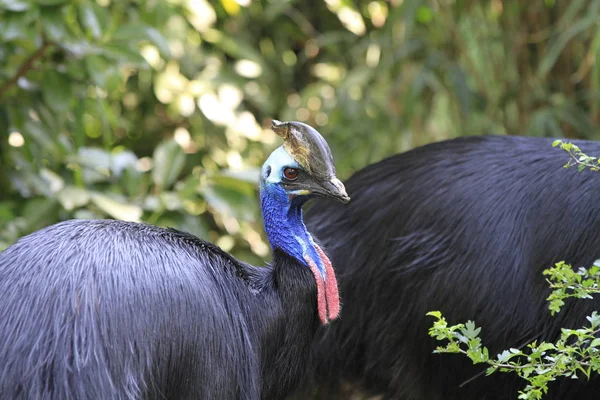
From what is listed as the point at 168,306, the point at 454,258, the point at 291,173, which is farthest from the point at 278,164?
the point at 454,258

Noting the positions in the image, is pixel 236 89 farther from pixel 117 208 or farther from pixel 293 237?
pixel 293 237

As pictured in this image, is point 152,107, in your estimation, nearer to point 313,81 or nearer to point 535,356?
point 313,81

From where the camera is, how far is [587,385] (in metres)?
2.57

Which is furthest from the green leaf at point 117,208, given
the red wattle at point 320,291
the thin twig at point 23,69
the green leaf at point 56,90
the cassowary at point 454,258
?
the red wattle at point 320,291

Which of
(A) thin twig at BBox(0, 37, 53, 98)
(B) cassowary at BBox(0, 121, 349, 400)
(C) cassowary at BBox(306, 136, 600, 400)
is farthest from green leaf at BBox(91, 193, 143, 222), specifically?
(B) cassowary at BBox(0, 121, 349, 400)

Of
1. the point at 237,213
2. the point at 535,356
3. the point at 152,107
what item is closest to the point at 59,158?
the point at 237,213

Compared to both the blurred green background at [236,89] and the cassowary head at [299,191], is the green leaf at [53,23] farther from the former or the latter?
the cassowary head at [299,191]

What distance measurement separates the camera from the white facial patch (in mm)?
2219

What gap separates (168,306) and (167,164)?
1604 mm

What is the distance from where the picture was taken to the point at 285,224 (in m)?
2.26

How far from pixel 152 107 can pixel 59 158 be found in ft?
4.26

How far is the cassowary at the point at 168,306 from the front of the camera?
1896 mm

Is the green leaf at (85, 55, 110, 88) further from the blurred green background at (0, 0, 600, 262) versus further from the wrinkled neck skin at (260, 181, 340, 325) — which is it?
the wrinkled neck skin at (260, 181, 340, 325)

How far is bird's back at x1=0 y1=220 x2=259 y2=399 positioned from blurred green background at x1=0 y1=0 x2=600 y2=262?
3.80 feet
